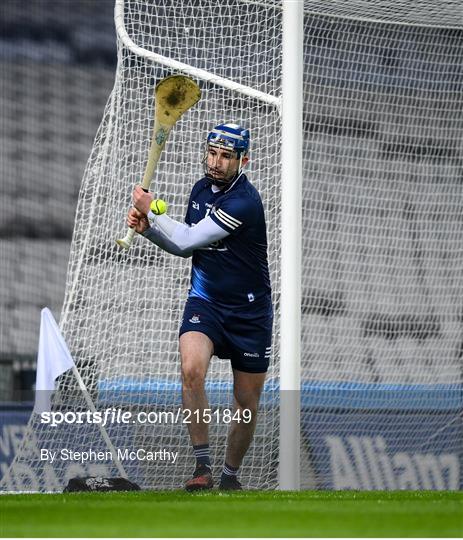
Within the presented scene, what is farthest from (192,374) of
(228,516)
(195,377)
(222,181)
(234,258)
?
(228,516)

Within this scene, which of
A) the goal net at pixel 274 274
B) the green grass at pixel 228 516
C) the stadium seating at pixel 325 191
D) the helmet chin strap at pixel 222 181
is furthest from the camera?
the stadium seating at pixel 325 191

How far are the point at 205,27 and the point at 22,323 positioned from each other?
5442mm

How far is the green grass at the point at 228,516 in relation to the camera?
Result: 147 inches

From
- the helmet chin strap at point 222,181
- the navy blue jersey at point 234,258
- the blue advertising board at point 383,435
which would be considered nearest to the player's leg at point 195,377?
the navy blue jersey at point 234,258

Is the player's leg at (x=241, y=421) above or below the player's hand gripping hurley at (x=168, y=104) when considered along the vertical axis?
Answer: below

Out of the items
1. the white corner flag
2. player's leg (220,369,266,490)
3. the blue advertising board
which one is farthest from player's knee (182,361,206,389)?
the blue advertising board

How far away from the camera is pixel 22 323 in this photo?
39.3 feet

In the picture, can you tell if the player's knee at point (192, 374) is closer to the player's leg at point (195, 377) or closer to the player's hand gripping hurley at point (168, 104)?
the player's leg at point (195, 377)

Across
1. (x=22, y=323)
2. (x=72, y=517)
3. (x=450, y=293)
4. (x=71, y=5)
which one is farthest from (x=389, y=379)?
(x=71, y=5)

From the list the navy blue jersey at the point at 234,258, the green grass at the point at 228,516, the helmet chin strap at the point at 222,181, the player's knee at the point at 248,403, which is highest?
the helmet chin strap at the point at 222,181

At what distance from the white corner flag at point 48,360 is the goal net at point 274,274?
0.29 m

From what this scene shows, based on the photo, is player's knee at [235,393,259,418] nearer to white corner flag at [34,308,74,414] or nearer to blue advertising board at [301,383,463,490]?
white corner flag at [34,308,74,414]

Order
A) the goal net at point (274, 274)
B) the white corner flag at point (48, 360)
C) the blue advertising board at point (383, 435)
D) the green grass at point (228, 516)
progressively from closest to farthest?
the green grass at point (228, 516)
the white corner flag at point (48, 360)
the goal net at point (274, 274)
the blue advertising board at point (383, 435)

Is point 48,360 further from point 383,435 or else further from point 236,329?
point 383,435
